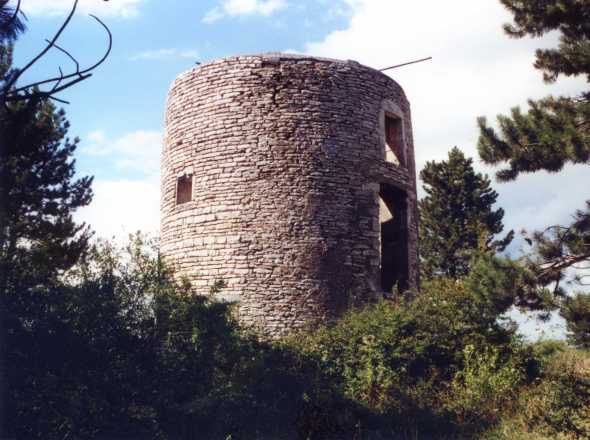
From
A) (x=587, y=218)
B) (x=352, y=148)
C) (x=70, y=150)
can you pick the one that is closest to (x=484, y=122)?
(x=587, y=218)

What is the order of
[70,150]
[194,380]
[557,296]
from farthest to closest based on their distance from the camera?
1. [70,150]
2. [194,380]
3. [557,296]

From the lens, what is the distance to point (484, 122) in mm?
8734

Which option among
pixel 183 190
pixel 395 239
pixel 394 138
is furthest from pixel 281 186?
pixel 394 138

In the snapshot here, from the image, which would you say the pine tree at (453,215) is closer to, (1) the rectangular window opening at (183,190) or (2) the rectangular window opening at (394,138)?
(2) the rectangular window opening at (394,138)

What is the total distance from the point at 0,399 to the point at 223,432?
2616mm

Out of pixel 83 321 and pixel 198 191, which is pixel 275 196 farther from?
pixel 83 321

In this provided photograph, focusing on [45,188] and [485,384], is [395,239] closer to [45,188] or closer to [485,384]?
[485,384]

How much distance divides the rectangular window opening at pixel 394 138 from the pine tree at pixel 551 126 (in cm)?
425

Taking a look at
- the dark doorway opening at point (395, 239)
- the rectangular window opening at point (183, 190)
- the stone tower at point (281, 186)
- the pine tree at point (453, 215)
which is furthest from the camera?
the pine tree at point (453, 215)

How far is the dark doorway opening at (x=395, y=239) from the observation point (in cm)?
1242

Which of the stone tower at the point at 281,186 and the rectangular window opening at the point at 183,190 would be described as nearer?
the stone tower at the point at 281,186

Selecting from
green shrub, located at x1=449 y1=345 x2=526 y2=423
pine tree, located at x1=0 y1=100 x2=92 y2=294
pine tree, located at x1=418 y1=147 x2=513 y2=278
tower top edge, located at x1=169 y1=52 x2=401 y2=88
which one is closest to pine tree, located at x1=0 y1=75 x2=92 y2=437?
pine tree, located at x1=0 y1=100 x2=92 y2=294

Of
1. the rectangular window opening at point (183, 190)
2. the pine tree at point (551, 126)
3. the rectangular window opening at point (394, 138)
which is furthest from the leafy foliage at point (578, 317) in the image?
the rectangular window opening at point (183, 190)

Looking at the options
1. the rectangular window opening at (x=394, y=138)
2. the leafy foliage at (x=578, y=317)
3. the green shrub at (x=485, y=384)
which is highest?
the rectangular window opening at (x=394, y=138)
